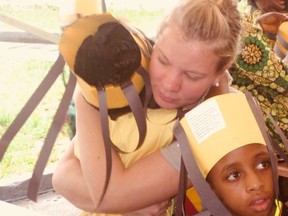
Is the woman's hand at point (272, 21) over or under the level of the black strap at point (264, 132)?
under

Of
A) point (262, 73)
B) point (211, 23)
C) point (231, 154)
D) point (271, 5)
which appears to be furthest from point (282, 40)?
point (231, 154)

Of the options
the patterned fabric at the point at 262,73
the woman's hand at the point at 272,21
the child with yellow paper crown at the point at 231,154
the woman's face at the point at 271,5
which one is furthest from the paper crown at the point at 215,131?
the woman's face at the point at 271,5

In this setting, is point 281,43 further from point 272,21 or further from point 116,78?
point 116,78

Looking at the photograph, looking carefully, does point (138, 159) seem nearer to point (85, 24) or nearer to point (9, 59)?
point (85, 24)

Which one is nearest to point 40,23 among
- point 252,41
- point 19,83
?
point 19,83

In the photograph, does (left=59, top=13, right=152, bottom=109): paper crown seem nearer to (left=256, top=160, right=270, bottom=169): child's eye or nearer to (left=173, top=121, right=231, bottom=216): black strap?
(left=173, top=121, right=231, bottom=216): black strap

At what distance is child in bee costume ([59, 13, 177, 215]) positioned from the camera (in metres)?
0.92

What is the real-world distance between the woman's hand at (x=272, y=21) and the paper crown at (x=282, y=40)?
20mm

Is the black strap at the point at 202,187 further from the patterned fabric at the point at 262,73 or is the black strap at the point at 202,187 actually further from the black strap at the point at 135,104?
the patterned fabric at the point at 262,73

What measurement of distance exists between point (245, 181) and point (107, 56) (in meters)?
0.35

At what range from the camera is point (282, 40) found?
1.77m

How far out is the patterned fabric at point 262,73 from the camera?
1.42 metres

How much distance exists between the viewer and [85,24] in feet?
3.10

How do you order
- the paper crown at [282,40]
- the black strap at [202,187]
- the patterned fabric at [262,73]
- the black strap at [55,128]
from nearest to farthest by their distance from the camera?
the black strap at [202,187], the black strap at [55,128], the patterned fabric at [262,73], the paper crown at [282,40]
